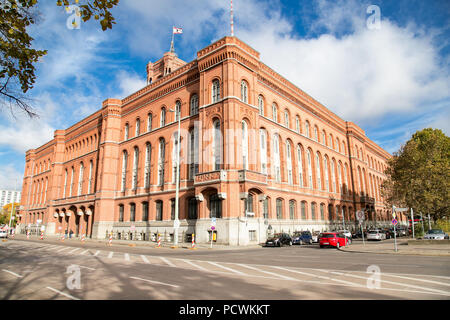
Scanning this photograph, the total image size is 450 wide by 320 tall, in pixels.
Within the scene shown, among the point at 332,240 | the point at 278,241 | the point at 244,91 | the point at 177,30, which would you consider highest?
the point at 177,30

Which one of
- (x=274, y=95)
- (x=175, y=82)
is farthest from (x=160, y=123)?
(x=274, y=95)

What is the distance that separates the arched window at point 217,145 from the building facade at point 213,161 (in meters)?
0.12

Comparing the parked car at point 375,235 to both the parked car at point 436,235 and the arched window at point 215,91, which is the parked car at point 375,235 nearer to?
the parked car at point 436,235

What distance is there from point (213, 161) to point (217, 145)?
1.81 metres

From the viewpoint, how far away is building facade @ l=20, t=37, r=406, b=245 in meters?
29.7

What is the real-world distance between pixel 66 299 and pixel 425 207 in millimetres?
40064

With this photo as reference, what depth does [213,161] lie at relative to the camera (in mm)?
30500

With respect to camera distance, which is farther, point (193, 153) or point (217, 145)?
point (193, 153)

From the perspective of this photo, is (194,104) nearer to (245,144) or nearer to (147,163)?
(245,144)

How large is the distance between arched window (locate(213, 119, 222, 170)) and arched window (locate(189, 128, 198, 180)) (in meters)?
A: 3.45

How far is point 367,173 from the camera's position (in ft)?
212

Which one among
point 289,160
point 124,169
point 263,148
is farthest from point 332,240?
point 124,169
